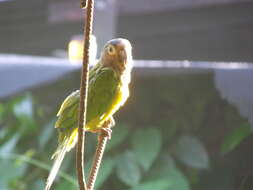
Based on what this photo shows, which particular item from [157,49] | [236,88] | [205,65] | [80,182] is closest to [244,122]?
[236,88]

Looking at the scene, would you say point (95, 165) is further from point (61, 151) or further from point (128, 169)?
point (128, 169)

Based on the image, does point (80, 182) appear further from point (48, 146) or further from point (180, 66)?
point (48, 146)

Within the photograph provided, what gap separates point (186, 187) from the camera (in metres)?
1.96

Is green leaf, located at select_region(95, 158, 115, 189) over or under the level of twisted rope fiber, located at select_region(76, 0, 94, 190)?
under

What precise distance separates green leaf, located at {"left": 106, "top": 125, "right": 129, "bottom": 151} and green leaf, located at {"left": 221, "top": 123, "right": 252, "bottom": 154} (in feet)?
1.42

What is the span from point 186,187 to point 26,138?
76 cm

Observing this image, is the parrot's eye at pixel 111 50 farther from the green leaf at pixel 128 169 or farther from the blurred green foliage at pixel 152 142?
the green leaf at pixel 128 169

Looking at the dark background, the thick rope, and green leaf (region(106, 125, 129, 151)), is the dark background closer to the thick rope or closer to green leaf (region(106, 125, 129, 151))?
green leaf (region(106, 125, 129, 151))

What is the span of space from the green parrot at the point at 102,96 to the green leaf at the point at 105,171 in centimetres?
100

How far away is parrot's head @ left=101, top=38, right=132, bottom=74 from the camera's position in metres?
0.95

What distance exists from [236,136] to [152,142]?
1.19ft

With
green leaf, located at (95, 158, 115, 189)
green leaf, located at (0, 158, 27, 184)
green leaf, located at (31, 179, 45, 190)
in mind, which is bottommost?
green leaf, located at (31, 179, 45, 190)

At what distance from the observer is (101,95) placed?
0.98 metres

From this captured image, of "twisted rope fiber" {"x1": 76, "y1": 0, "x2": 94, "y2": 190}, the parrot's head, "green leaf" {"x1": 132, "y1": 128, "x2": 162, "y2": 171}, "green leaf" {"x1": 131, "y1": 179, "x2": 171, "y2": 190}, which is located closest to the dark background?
"green leaf" {"x1": 132, "y1": 128, "x2": 162, "y2": 171}
